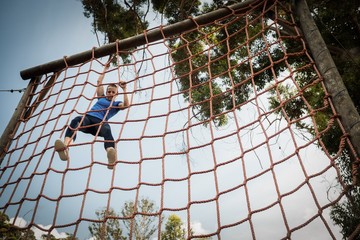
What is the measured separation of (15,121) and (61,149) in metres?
0.54

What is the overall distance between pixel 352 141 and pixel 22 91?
2.74 metres

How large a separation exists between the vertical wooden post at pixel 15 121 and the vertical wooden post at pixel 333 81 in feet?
7.85

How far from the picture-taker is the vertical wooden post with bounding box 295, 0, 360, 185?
1.25 metres

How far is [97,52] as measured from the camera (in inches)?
99.9

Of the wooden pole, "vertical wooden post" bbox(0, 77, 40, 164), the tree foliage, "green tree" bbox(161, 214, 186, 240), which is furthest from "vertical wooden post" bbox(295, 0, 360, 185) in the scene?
"green tree" bbox(161, 214, 186, 240)

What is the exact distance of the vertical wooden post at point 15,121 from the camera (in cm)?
209

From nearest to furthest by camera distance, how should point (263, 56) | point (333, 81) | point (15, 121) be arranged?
point (333, 81) → point (15, 121) → point (263, 56)

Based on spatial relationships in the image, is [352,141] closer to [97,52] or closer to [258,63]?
[97,52]

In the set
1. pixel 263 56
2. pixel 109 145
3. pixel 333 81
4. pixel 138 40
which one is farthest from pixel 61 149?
pixel 263 56

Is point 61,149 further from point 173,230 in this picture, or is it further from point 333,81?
point 173,230

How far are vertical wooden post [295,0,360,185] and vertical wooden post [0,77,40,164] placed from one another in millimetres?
2391

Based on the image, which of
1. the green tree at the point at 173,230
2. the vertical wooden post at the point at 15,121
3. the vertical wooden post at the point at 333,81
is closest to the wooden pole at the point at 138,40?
the vertical wooden post at the point at 15,121

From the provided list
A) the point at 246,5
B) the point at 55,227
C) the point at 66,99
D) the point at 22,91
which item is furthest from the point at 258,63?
the point at 55,227

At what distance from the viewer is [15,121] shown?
88.9 inches
